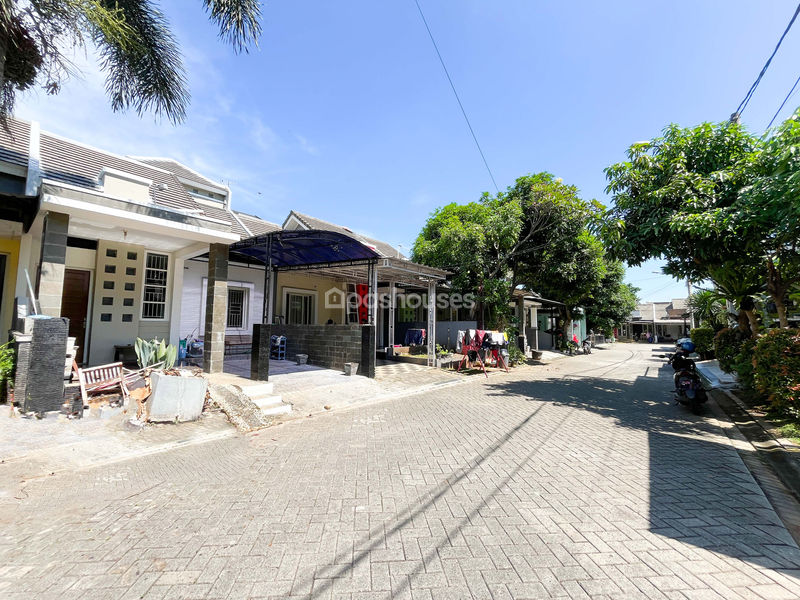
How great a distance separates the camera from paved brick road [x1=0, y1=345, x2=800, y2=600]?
89.0 inches

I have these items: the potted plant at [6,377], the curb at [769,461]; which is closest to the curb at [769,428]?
the curb at [769,461]

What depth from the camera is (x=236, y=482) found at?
3748mm

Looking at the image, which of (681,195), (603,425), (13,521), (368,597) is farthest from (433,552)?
(681,195)

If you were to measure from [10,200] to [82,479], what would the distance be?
21.1ft

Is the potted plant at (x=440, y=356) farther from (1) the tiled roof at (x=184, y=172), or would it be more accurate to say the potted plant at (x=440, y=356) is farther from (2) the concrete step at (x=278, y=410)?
(1) the tiled roof at (x=184, y=172)

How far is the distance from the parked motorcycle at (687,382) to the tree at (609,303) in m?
17.7

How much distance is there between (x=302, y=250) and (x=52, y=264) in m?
5.15

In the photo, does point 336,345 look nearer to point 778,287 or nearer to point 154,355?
point 154,355

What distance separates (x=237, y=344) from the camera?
1155cm

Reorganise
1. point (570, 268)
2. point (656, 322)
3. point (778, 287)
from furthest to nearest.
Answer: point (656, 322) → point (570, 268) → point (778, 287)

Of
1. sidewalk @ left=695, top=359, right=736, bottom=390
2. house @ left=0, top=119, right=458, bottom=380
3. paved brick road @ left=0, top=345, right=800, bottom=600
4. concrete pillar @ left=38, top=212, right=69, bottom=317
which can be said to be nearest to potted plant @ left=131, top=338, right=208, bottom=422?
paved brick road @ left=0, top=345, right=800, bottom=600

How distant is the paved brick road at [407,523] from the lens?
226 cm

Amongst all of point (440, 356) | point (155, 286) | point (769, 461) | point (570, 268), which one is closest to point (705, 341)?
point (570, 268)

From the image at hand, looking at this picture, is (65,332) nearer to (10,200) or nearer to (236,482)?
(10,200)
